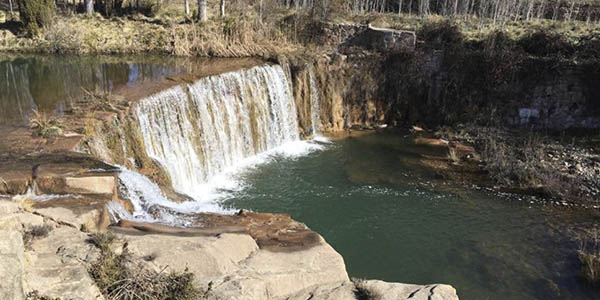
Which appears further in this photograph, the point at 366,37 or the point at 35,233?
the point at 366,37

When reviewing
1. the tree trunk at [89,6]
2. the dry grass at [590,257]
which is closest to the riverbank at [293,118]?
the dry grass at [590,257]

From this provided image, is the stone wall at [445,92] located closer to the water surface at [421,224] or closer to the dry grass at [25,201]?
the water surface at [421,224]

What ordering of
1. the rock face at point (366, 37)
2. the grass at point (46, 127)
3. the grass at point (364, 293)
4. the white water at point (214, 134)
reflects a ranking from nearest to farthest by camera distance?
the grass at point (364, 293) < the grass at point (46, 127) < the white water at point (214, 134) < the rock face at point (366, 37)

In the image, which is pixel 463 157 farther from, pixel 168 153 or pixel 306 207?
pixel 168 153

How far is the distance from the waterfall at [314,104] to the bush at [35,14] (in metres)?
13.1

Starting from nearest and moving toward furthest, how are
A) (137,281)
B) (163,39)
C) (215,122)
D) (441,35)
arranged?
1. (137,281)
2. (215,122)
3. (441,35)
4. (163,39)

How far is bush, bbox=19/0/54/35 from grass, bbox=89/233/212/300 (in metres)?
20.3

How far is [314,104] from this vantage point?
694 inches

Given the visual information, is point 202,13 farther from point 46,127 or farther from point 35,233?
point 35,233

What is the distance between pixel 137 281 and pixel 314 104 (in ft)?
43.9

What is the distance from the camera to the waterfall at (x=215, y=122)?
1162 cm

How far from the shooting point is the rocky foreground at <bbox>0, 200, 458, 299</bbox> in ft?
15.3

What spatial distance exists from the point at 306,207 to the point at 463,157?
6061mm

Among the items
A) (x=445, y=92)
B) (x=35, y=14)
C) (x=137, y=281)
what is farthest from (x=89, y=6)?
(x=137, y=281)
